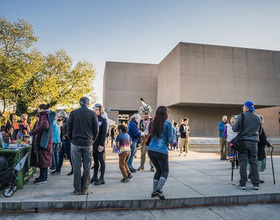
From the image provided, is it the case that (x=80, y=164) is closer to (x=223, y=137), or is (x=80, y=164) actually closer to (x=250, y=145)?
(x=250, y=145)

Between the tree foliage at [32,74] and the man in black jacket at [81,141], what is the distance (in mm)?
17829

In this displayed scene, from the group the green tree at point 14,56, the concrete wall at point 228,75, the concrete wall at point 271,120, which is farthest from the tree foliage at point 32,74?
the concrete wall at point 271,120

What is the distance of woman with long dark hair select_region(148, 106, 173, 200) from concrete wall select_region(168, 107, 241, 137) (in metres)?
30.1

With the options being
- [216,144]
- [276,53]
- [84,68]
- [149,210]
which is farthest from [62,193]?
[276,53]

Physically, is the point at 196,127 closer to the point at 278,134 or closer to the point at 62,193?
the point at 278,134

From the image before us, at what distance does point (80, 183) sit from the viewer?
4.57 m

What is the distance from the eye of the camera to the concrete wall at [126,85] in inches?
1609

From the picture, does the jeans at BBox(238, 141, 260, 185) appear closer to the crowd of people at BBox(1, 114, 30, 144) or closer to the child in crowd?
the child in crowd

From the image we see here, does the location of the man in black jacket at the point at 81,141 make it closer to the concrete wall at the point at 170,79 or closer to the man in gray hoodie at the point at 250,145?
the man in gray hoodie at the point at 250,145

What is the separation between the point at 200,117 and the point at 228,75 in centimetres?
741

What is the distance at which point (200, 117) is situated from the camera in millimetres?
34938

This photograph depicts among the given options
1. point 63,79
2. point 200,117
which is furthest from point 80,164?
point 200,117

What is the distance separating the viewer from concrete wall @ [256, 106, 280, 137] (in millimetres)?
36469

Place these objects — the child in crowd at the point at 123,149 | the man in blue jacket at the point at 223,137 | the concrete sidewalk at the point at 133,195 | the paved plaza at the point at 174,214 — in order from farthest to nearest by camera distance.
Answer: the man in blue jacket at the point at 223,137
the child in crowd at the point at 123,149
the concrete sidewalk at the point at 133,195
the paved plaza at the point at 174,214
